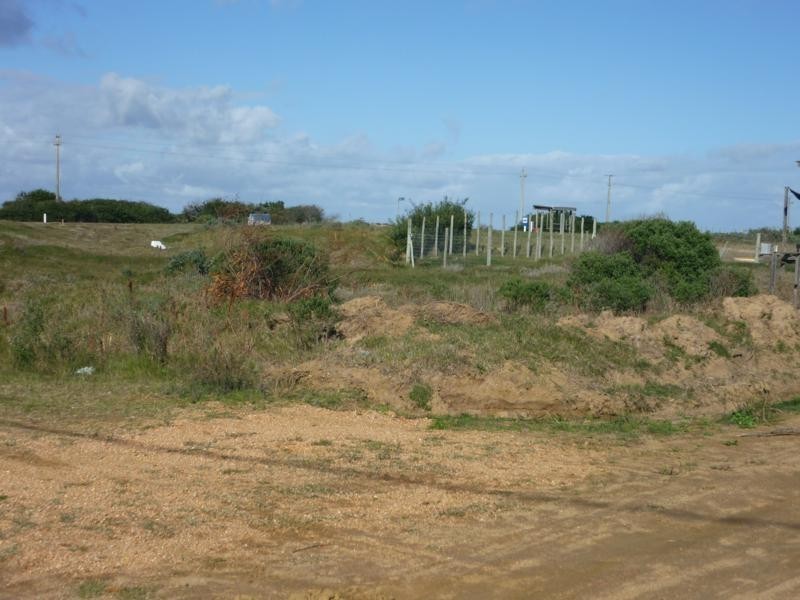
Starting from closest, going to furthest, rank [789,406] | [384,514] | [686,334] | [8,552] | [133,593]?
1. [133,593]
2. [8,552]
3. [384,514]
4. [789,406]
5. [686,334]

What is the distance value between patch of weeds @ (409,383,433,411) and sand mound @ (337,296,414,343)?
7.77 feet

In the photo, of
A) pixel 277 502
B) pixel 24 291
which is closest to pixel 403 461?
pixel 277 502

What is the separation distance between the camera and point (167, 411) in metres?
12.6

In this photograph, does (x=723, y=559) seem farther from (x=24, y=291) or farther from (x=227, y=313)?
(x=24, y=291)

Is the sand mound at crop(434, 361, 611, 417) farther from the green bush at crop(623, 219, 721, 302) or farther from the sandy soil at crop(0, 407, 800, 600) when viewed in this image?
the green bush at crop(623, 219, 721, 302)

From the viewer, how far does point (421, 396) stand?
13.7 m

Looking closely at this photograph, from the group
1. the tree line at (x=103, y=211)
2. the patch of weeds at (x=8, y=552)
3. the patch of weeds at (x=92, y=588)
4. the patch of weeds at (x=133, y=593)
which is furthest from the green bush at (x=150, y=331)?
the tree line at (x=103, y=211)

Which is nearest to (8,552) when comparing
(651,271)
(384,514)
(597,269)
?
(384,514)

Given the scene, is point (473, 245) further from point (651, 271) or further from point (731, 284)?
point (731, 284)

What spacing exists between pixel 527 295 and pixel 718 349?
15.5ft

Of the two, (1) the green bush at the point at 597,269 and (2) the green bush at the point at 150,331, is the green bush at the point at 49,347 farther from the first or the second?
(1) the green bush at the point at 597,269

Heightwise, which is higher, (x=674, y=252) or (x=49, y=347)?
(x=674, y=252)

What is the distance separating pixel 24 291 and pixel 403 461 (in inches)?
604

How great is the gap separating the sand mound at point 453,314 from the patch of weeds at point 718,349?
4.30 m
